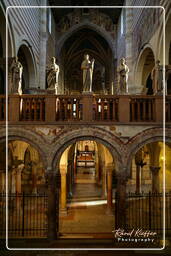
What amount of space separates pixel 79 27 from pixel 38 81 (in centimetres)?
1176

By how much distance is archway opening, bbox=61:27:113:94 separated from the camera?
36.5m

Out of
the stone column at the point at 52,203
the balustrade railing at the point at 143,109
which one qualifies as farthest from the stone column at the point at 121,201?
the stone column at the point at 52,203

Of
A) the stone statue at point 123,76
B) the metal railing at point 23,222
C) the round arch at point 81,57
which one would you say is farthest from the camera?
the round arch at point 81,57

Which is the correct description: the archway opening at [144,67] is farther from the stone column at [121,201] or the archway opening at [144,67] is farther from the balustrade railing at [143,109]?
the stone column at [121,201]

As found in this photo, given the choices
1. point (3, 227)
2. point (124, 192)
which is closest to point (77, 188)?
point (3, 227)

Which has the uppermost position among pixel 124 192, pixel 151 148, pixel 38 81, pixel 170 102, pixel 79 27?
pixel 79 27

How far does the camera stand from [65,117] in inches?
438

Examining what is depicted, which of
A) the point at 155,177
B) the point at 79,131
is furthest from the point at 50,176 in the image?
the point at 155,177

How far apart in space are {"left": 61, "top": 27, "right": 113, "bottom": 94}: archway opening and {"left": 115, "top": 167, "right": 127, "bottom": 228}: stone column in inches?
1019

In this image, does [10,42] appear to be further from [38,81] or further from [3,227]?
[3,227]

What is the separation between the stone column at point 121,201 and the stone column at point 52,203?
2.53m

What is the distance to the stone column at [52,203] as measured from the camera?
10.9m

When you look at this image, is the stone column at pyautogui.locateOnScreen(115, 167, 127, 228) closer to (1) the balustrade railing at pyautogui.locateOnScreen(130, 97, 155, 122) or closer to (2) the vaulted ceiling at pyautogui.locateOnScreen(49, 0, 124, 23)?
(1) the balustrade railing at pyautogui.locateOnScreen(130, 97, 155, 122)

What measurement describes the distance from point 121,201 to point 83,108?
406cm
